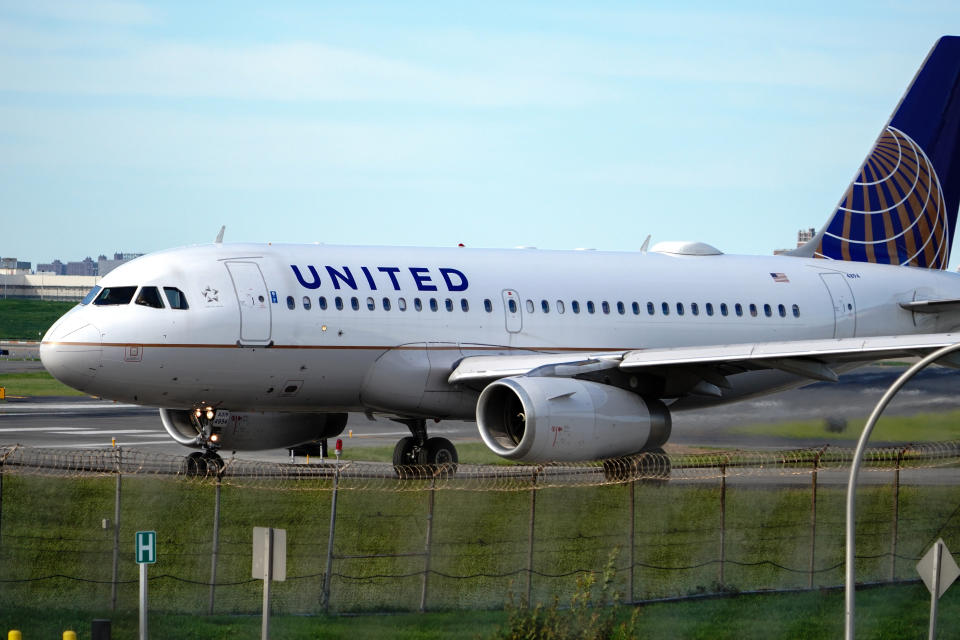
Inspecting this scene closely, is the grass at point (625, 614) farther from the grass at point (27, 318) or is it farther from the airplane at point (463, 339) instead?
the grass at point (27, 318)

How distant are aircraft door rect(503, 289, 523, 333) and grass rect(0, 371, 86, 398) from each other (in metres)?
34.1

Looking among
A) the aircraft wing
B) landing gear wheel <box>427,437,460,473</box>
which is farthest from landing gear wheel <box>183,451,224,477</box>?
landing gear wheel <box>427,437,460,473</box>

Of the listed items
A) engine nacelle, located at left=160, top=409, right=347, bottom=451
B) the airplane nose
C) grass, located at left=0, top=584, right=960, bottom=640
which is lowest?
grass, located at left=0, top=584, right=960, bottom=640

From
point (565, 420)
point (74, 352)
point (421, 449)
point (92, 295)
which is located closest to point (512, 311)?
point (421, 449)

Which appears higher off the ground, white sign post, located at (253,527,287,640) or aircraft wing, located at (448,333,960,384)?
aircraft wing, located at (448,333,960,384)

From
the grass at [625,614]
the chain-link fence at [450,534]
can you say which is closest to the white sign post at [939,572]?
the grass at [625,614]

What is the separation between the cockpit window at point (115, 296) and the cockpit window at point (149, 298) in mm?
171

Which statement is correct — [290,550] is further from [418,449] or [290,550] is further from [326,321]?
[418,449]

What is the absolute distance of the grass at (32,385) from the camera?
6431cm

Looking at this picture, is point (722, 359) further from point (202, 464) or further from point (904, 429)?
point (202, 464)

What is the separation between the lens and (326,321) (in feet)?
90.1

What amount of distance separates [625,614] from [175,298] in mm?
11566

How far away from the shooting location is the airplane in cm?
2620

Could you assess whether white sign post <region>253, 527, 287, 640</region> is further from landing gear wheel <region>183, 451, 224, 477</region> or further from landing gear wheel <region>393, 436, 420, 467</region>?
landing gear wheel <region>393, 436, 420, 467</region>
